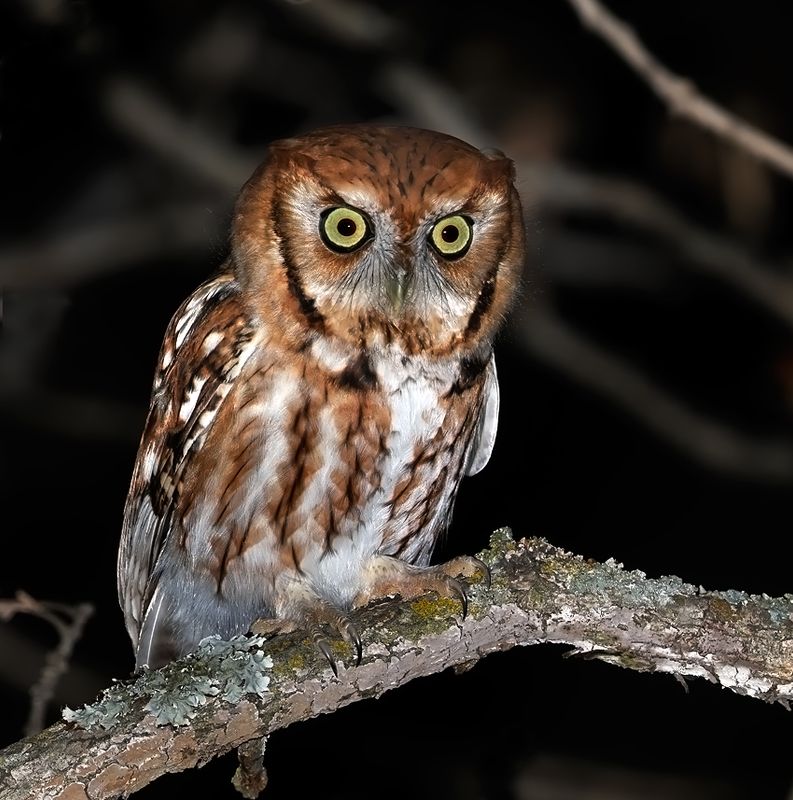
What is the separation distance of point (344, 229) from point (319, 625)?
0.79m

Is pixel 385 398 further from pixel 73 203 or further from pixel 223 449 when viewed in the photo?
pixel 73 203

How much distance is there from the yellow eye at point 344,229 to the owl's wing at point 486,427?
55cm

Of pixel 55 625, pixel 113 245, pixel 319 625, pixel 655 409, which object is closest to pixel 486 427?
pixel 319 625

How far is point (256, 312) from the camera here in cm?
264

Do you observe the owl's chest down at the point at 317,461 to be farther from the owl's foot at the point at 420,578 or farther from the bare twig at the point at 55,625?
the bare twig at the point at 55,625

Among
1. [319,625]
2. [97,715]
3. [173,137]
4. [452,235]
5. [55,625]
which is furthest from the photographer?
[173,137]


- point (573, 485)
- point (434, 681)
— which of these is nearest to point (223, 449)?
point (434, 681)

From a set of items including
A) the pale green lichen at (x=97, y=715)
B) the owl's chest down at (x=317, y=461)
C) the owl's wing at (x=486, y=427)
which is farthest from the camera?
the owl's wing at (x=486, y=427)

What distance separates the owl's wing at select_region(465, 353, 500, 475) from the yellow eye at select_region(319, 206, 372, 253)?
0.55 metres

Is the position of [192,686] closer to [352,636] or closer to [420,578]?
[352,636]

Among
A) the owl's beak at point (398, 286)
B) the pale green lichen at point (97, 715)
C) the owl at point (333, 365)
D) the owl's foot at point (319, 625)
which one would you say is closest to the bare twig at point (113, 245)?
the owl at point (333, 365)

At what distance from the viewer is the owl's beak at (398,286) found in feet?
8.18

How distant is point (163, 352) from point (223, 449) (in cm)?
42

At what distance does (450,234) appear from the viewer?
8.50ft
